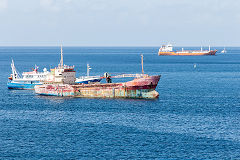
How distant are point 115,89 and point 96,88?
181 inches

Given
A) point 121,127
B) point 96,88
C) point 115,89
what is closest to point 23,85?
point 96,88

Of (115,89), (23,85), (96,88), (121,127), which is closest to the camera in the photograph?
(121,127)

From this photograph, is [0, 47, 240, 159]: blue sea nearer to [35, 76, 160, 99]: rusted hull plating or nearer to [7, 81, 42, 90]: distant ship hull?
[35, 76, 160, 99]: rusted hull plating

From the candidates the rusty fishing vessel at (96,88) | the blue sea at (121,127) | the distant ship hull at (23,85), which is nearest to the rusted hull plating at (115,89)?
the rusty fishing vessel at (96,88)

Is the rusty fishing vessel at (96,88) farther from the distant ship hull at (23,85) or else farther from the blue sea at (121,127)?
the distant ship hull at (23,85)

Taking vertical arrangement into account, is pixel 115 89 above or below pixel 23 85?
above

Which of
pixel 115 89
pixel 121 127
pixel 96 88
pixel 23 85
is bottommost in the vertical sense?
pixel 121 127

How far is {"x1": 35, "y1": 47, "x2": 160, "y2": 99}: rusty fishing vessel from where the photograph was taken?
94.6m

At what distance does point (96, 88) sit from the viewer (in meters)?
98.1

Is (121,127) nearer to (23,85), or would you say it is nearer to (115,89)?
(115,89)

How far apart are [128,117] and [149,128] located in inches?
375

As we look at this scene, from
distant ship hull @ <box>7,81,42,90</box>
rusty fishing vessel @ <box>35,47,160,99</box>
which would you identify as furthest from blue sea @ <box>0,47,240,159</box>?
distant ship hull @ <box>7,81,42,90</box>

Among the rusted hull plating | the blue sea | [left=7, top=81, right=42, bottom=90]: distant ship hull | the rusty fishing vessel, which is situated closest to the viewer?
the blue sea

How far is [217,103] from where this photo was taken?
92.3 m
